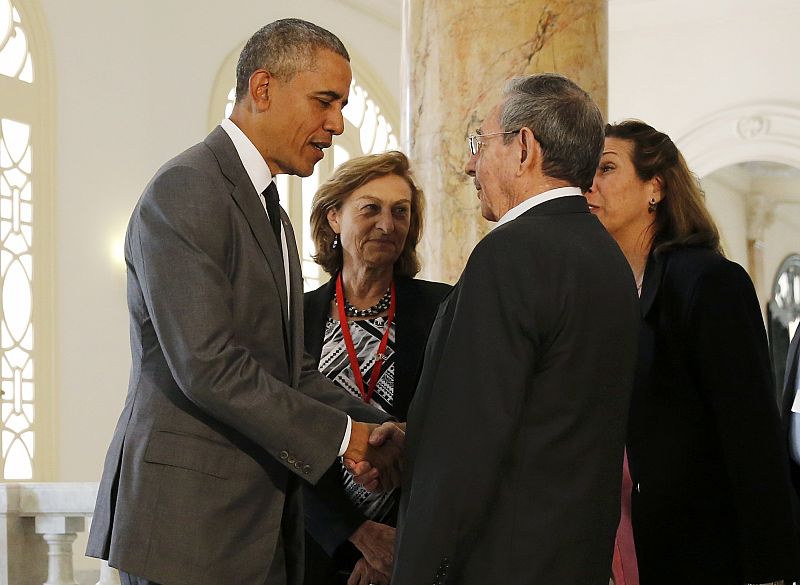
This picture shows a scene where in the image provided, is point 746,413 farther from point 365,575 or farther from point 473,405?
point 365,575

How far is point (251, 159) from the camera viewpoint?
287 centimetres

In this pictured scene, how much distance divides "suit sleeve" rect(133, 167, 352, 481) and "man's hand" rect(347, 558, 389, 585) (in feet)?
2.57

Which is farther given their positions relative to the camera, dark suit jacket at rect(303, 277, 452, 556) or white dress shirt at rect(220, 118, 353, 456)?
dark suit jacket at rect(303, 277, 452, 556)

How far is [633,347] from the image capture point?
8.44 feet

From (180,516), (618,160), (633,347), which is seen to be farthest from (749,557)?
(180,516)

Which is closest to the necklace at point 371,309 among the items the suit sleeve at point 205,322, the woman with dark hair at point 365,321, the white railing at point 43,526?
the woman with dark hair at point 365,321

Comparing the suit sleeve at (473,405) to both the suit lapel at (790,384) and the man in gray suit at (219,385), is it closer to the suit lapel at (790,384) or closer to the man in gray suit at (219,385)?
the man in gray suit at (219,385)

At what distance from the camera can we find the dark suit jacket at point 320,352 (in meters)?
3.38

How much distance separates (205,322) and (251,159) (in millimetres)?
504

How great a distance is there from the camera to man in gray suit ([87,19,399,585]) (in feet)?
8.35

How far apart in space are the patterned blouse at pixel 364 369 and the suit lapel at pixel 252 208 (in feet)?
2.60

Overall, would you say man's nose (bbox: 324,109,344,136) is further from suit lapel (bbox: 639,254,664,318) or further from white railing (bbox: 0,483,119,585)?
white railing (bbox: 0,483,119,585)

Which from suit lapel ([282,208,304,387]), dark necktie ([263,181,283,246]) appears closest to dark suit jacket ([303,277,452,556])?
suit lapel ([282,208,304,387])

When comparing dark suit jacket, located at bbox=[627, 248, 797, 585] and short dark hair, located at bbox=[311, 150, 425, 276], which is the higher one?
short dark hair, located at bbox=[311, 150, 425, 276]
